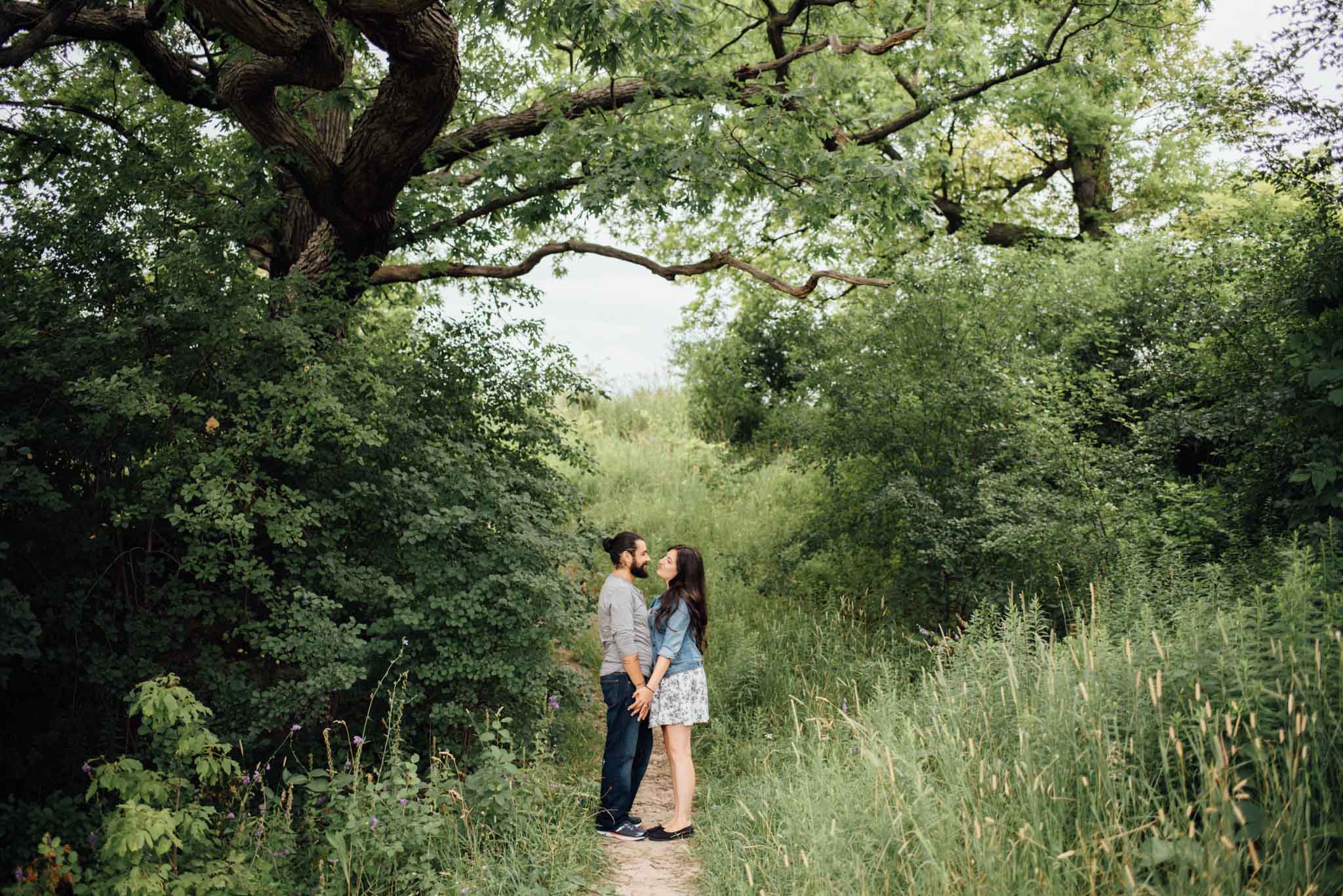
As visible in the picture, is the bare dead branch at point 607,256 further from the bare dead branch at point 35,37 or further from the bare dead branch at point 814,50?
the bare dead branch at point 35,37

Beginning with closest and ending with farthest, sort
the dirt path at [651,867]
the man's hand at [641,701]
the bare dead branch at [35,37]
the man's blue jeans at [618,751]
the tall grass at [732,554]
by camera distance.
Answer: the dirt path at [651,867]
the man's hand at [641,701]
the man's blue jeans at [618,751]
the bare dead branch at [35,37]
the tall grass at [732,554]

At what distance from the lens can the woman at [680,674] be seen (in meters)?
6.43

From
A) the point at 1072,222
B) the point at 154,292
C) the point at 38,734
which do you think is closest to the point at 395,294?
the point at 154,292

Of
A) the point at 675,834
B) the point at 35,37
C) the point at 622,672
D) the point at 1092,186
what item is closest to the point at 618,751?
the point at 622,672

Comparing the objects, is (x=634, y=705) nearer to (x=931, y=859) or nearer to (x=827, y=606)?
(x=931, y=859)

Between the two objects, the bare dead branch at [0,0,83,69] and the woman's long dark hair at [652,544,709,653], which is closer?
the woman's long dark hair at [652,544,709,653]

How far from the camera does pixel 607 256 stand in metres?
10.9

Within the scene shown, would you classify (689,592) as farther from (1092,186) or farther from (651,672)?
(1092,186)

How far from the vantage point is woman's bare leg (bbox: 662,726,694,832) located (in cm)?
645

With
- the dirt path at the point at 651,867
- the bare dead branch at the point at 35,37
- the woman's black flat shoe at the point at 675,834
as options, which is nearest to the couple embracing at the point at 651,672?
the woman's black flat shoe at the point at 675,834

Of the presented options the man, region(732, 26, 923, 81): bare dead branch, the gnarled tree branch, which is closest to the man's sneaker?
the man

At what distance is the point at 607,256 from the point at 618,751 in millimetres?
5974

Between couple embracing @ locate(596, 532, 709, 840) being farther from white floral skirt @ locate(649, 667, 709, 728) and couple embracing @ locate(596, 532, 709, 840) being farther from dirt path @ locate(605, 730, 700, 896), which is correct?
dirt path @ locate(605, 730, 700, 896)

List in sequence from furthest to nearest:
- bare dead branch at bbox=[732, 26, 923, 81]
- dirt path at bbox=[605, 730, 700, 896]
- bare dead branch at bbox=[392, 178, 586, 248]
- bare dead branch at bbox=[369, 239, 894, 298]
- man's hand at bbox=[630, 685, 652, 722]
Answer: bare dead branch at bbox=[732, 26, 923, 81]
bare dead branch at bbox=[369, 239, 894, 298]
bare dead branch at bbox=[392, 178, 586, 248]
man's hand at bbox=[630, 685, 652, 722]
dirt path at bbox=[605, 730, 700, 896]
